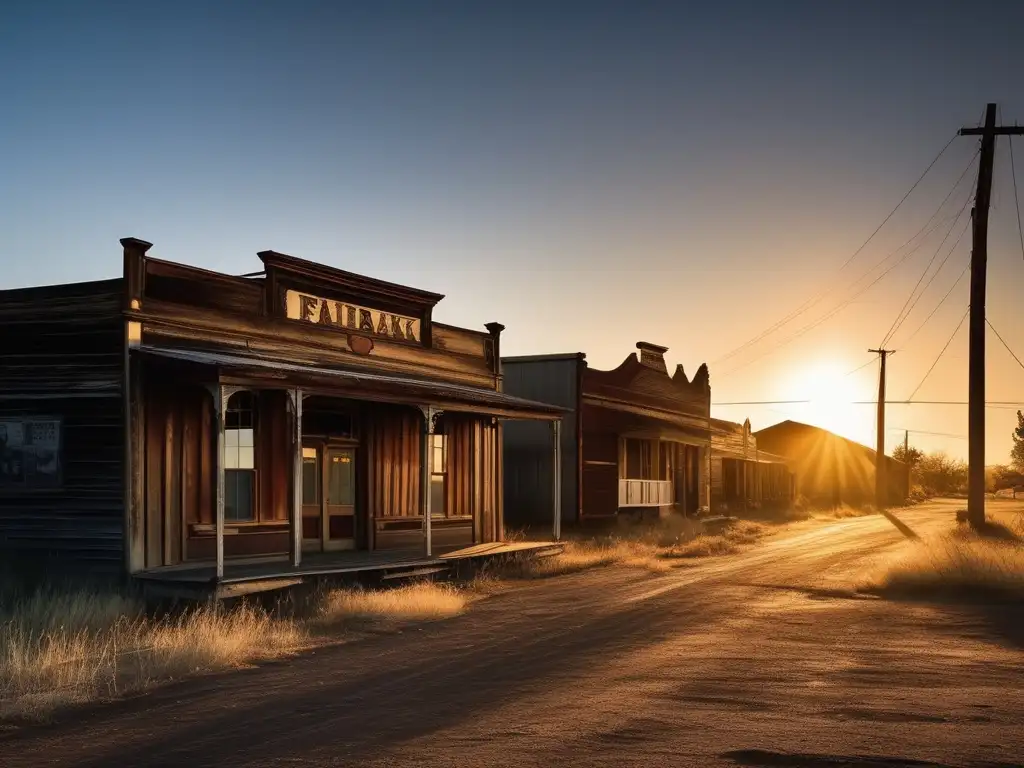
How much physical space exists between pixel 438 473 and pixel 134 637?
10.4m

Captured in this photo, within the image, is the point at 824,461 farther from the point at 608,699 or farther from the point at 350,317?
the point at 608,699

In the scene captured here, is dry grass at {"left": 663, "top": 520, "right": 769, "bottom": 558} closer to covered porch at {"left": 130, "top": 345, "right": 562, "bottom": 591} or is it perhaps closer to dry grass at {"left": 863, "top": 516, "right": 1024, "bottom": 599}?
covered porch at {"left": 130, "top": 345, "right": 562, "bottom": 591}

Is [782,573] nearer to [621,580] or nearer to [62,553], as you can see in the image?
[621,580]

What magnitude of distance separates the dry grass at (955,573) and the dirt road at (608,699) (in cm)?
206

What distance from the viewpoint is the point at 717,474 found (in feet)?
142

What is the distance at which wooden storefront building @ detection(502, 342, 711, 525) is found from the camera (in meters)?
28.8

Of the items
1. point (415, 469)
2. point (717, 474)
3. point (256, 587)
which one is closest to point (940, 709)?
point (256, 587)

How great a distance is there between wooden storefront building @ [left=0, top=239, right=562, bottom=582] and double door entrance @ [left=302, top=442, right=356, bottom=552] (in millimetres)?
25

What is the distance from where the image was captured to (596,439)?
30281 millimetres

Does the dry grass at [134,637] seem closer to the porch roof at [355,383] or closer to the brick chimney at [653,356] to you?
the porch roof at [355,383]

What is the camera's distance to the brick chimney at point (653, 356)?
34375 mm

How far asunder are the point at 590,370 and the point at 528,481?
3.73 metres

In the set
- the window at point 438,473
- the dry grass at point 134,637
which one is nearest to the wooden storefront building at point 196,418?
the dry grass at point 134,637

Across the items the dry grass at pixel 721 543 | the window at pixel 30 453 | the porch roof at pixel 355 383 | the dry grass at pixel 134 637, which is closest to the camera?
the dry grass at pixel 134 637
